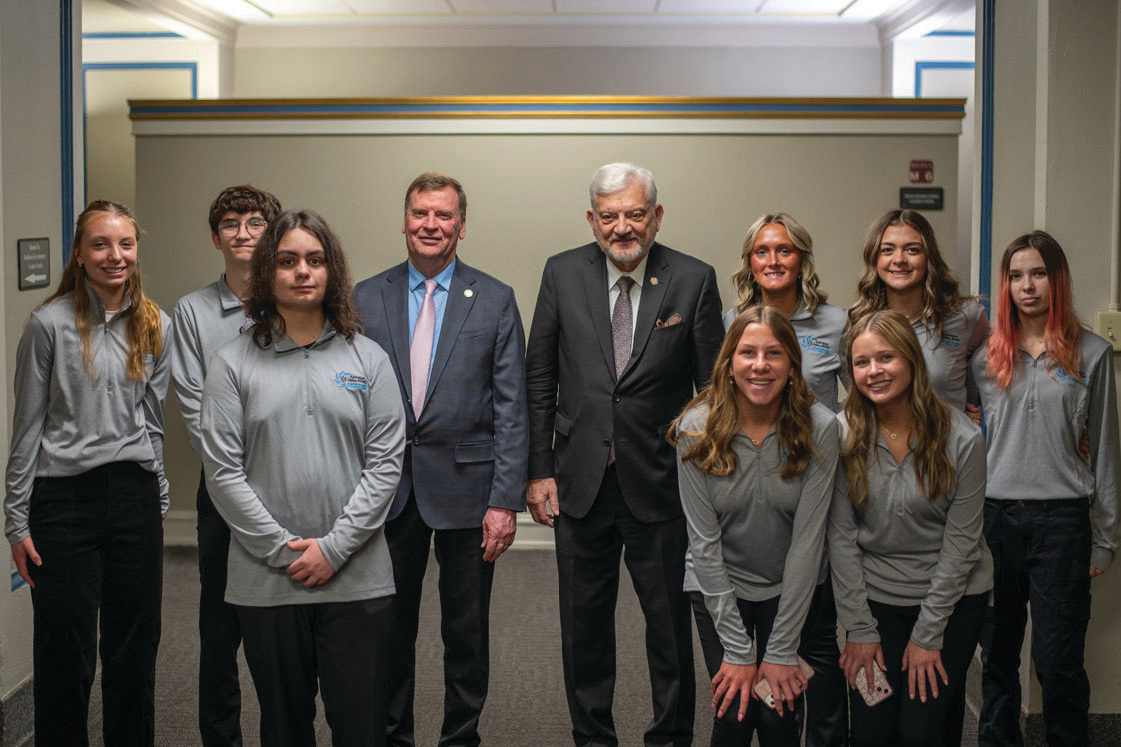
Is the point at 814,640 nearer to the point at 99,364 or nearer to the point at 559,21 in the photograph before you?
the point at 99,364

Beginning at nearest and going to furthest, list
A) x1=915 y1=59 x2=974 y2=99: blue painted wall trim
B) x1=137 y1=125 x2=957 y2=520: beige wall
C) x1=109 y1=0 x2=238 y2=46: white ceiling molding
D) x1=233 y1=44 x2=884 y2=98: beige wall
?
x1=109 y1=0 x2=238 y2=46: white ceiling molding, x1=137 y1=125 x2=957 y2=520: beige wall, x1=915 y1=59 x2=974 y2=99: blue painted wall trim, x1=233 y1=44 x2=884 y2=98: beige wall

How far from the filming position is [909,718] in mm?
2396

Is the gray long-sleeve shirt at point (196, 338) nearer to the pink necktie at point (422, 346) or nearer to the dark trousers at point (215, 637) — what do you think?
the dark trousers at point (215, 637)

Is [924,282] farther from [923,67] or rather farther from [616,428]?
[923,67]

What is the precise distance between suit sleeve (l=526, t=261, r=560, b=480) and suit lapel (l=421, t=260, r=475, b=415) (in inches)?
7.8

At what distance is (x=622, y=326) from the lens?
9.18 ft

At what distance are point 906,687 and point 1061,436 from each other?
0.84 metres

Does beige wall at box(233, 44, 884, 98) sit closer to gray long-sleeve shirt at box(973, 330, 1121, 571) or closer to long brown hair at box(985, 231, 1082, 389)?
long brown hair at box(985, 231, 1082, 389)

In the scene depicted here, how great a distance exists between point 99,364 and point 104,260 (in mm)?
264

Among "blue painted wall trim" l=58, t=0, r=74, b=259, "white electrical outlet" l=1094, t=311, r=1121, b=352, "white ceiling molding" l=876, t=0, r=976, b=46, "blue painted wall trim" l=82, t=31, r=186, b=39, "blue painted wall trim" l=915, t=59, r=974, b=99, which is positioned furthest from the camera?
"blue painted wall trim" l=915, t=59, r=974, b=99

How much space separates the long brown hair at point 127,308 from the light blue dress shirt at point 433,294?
0.67 metres

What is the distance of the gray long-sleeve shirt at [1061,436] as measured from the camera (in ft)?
9.02

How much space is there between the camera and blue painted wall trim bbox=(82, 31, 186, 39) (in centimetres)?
605

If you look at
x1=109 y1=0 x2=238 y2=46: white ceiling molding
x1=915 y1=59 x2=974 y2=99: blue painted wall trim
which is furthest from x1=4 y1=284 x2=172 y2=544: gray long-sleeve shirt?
x1=915 y1=59 x2=974 y2=99: blue painted wall trim
